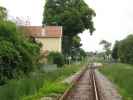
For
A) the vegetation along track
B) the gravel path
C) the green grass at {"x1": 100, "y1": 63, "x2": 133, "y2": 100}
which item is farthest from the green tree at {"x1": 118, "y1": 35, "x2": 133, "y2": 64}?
the vegetation along track

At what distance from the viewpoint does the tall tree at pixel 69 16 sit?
108 metres

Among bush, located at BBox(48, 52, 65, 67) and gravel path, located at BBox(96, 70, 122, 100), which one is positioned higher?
bush, located at BBox(48, 52, 65, 67)

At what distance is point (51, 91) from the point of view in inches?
1340

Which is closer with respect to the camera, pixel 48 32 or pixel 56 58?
pixel 56 58

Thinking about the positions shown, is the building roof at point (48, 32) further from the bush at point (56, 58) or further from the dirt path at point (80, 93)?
the dirt path at point (80, 93)

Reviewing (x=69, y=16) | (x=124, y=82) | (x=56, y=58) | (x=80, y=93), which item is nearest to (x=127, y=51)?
(x=69, y=16)

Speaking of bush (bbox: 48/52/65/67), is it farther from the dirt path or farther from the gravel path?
the dirt path

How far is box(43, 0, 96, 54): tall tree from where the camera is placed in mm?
107688

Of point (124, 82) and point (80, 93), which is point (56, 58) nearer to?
point (124, 82)

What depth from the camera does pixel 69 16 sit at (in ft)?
354

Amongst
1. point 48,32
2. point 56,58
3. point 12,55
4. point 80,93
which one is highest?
point 48,32

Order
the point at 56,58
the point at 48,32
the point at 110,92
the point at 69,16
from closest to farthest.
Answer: the point at 110,92 < the point at 56,58 < the point at 48,32 < the point at 69,16

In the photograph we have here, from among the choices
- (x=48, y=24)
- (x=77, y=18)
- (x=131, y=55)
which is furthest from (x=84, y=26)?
(x=131, y=55)

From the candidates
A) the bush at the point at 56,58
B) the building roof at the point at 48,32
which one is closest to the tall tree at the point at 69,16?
the building roof at the point at 48,32
